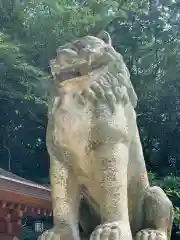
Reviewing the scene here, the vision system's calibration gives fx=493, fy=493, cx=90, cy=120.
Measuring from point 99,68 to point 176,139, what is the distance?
7.03m

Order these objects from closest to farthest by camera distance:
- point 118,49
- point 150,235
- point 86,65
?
1. point 150,235
2. point 86,65
3. point 118,49

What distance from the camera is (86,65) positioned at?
2068 millimetres

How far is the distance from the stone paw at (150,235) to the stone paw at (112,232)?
7 centimetres

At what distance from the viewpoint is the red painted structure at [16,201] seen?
4.59 metres

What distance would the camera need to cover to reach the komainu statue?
77.2 inches

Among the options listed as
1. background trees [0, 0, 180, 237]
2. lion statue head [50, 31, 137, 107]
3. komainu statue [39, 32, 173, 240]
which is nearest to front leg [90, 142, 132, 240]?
komainu statue [39, 32, 173, 240]

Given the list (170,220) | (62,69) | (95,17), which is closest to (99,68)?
(62,69)

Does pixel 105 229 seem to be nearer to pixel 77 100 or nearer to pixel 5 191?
pixel 77 100

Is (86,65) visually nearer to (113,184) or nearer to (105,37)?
(105,37)

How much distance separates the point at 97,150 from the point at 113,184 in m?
0.15

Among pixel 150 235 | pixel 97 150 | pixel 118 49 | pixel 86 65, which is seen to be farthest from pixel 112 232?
pixel 118 49

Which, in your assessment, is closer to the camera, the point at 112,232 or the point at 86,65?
the point at 112,232

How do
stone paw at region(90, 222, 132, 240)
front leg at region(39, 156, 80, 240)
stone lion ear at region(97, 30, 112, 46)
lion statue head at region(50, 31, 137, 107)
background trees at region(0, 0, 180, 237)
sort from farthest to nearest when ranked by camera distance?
background trees at region(0, 0, 180, 237) < stone lion ear at region(97, 30, 112, 46) < lion statue head at region(50, 31, 137, 107) < front leg at region(39, 156, 80, 240) < stone paw at region(90, 222, 132, 240)

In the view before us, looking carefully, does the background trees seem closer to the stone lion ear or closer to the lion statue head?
the stone lion ear
